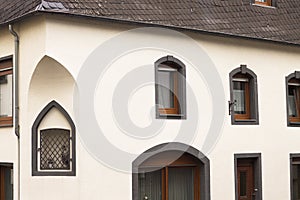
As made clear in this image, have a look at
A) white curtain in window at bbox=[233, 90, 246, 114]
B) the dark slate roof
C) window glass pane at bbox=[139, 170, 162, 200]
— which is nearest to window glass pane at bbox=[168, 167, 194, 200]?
window glass pane at bbox=[139, 170, 162, 200]

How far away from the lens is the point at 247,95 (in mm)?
15703

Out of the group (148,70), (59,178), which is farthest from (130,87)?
(59,178)

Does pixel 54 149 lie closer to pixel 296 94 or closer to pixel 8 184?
pixel 8 184

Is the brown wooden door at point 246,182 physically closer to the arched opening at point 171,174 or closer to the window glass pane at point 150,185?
the arched opening at point 171,174

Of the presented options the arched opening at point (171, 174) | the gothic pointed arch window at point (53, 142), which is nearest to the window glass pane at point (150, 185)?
the arched opening at point (171, 174)

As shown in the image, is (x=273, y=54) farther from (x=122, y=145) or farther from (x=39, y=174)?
(x=39, y=174)

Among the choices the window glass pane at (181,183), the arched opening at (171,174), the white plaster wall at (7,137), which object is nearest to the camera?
the white plaster wall at (7,137)

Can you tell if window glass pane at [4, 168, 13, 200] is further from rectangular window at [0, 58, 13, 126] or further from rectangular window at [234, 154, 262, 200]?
rectangular window at [234, 154, 262, 200]

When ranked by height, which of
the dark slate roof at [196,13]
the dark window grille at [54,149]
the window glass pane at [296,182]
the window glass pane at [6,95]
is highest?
the dark slate roof at [196,13]

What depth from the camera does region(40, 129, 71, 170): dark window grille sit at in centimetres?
1275

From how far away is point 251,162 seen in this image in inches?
617

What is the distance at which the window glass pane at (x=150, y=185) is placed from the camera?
1358 centimetres

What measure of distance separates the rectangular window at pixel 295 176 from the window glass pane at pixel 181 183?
3434mm

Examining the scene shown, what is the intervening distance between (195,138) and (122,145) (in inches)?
81.1
